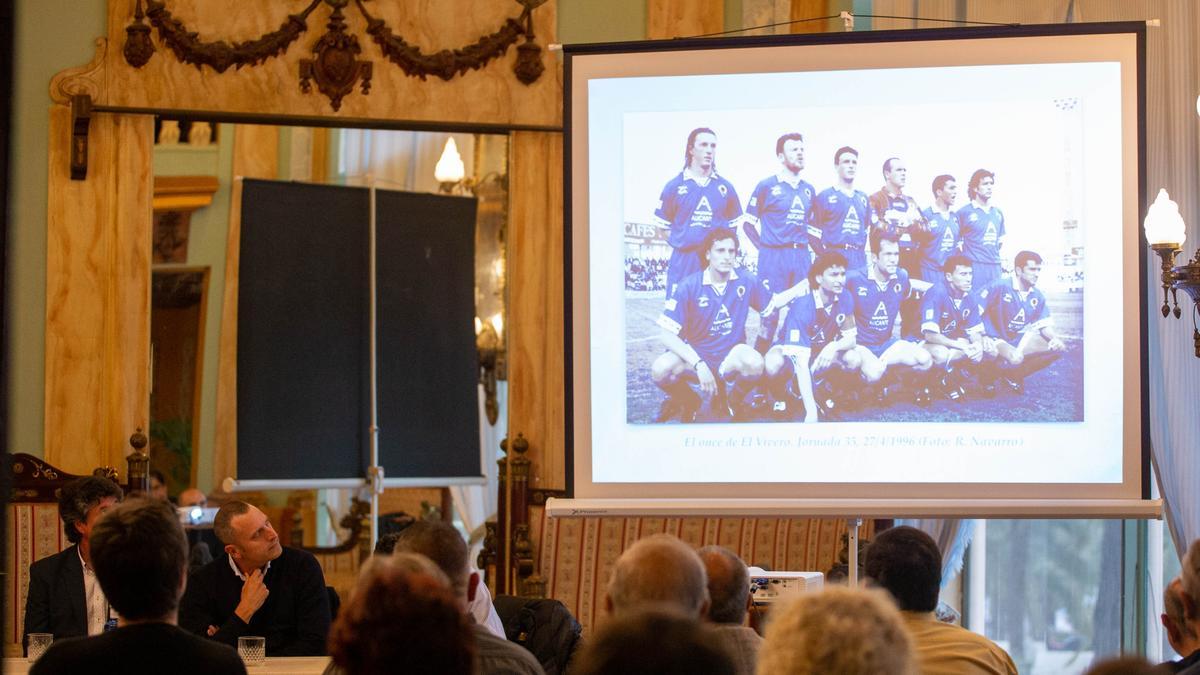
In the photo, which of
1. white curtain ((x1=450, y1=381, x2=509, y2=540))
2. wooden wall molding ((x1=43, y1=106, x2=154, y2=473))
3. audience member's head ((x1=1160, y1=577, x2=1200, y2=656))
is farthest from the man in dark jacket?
white curtain ((x1=450, y1=381, x2=509, y2=540))

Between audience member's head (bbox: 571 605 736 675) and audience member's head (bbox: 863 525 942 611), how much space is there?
1740mm

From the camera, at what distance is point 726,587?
335cm

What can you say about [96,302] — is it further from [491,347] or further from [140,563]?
[140,563]

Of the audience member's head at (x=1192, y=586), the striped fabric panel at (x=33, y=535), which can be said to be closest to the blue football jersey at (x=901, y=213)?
the audience member's head at (x=1192, y=586)

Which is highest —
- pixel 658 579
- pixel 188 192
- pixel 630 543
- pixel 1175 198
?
pixel 188 192

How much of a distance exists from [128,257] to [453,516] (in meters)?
4.03

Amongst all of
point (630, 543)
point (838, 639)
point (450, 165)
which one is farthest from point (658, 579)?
point (450, 165)

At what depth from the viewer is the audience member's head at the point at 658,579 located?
2902 millimetres

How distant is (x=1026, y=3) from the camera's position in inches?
248

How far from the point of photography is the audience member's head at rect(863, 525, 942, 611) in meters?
3.51

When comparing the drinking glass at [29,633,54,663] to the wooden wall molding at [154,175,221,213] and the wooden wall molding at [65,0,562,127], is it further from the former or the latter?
the wooden wall molding at [154,175,221,213]

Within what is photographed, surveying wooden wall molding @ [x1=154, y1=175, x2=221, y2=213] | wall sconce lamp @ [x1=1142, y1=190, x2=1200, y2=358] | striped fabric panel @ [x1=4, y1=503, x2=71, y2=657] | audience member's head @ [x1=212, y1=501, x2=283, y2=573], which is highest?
wooden wall molding @ [x1=154, y1=175, x2=221, y2=213]

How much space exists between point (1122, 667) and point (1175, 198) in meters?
4.66

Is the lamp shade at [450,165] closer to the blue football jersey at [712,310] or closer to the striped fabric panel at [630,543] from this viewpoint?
the striped fabric panel at [630,543]
